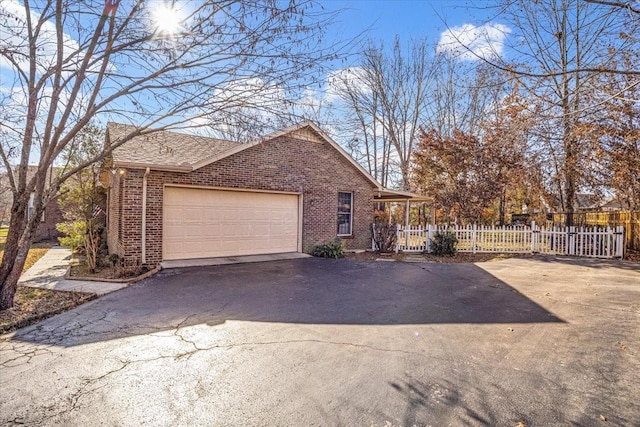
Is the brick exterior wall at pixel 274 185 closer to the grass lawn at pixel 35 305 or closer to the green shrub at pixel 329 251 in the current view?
the green shrub at pixel 329 251

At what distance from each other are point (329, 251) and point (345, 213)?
7.62 feet

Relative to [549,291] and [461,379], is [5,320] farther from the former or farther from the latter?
[549,291]

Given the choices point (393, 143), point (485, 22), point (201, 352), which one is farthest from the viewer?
point (393, 143)

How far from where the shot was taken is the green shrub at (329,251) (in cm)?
1238

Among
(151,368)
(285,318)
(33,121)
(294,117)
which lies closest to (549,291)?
(285,318)

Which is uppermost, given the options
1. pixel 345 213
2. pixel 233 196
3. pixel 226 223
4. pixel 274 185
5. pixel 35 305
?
pixel 274 185

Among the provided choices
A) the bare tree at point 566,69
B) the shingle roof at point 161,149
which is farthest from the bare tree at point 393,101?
the shingle roof at point 161,149

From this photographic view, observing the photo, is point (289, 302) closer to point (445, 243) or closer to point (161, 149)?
point (161, 149)

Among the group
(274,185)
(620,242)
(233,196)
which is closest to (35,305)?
(233,196)

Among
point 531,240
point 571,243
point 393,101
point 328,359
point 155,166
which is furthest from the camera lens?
point 393,101

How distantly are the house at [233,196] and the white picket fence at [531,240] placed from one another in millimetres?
1896

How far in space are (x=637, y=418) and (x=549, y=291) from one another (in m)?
5.03

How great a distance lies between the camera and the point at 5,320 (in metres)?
5.25

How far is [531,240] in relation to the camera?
14016mm
